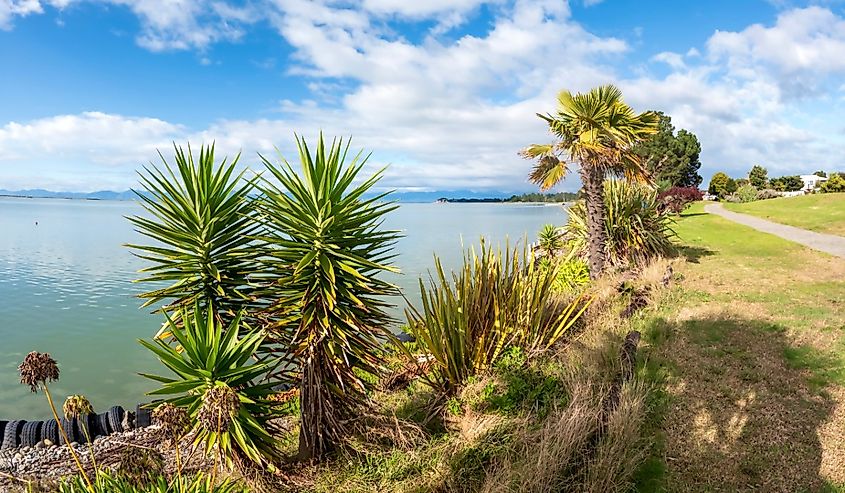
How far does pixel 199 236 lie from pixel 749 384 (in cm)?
612

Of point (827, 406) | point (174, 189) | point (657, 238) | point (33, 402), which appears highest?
point (174, 189)

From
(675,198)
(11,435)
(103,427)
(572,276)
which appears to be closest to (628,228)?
(572,276)

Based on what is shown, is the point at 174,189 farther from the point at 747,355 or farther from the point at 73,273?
the point at 73,273

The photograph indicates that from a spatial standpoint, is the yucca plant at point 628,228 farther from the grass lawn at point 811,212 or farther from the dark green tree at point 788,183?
the dark green tree at point 788,183

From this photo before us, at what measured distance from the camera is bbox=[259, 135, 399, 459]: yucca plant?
4.61 meters

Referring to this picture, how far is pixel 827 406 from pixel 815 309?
4355mm

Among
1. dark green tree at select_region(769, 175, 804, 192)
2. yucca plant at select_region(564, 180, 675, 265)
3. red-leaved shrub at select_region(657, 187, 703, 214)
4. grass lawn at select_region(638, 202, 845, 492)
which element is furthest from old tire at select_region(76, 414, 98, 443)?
dark green tree at select_region(769, 175, 804, 192)

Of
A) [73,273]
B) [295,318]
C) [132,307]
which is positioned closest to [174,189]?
[295,318]

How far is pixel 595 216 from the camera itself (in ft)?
38.8

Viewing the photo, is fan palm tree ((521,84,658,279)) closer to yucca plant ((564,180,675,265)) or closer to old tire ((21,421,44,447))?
yucca plant ((564,180,675,265))

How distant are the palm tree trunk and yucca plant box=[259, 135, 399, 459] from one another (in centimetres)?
804

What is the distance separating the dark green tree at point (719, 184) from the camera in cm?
5489

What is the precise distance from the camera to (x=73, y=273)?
61.6 ft

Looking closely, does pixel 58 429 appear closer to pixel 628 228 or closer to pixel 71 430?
pixel 71 430
